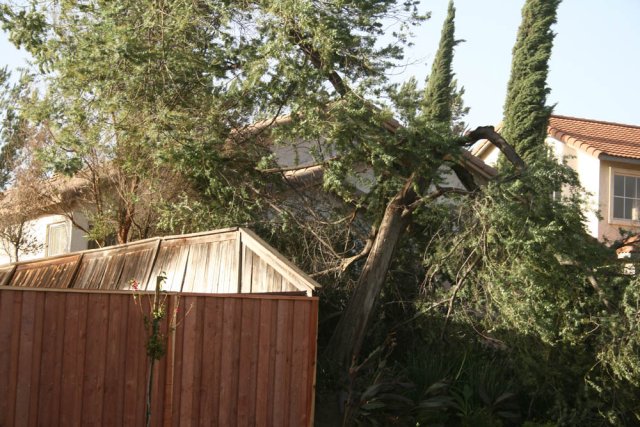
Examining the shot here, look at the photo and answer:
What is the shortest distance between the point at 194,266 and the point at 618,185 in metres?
17.2

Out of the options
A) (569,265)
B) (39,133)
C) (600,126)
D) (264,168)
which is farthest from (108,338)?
(600,126)

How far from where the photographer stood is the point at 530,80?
23.5 m

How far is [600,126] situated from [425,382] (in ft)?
→ 59.1

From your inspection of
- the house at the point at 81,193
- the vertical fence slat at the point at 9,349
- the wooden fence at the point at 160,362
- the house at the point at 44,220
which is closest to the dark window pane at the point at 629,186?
the house at the point at 81,193

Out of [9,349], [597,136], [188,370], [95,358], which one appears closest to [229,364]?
[188,370]

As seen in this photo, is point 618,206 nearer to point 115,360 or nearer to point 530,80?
point 530,80

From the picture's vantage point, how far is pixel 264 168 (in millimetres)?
13086

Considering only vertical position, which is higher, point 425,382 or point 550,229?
point 550,229

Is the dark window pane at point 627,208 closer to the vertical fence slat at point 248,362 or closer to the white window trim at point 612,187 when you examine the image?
the white window trim at point 612,187

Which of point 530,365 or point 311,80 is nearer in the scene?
point 530,365

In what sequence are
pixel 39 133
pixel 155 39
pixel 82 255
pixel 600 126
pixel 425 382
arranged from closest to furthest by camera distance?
pixel 425 382 → pixel 155 39 → pixel 82 255 → pixel 39 133 → pixel 600 126

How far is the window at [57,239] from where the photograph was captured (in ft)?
63.2

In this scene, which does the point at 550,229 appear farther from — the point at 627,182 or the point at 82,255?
the point at 627,182

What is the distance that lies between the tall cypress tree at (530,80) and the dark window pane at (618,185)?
3.18 m
